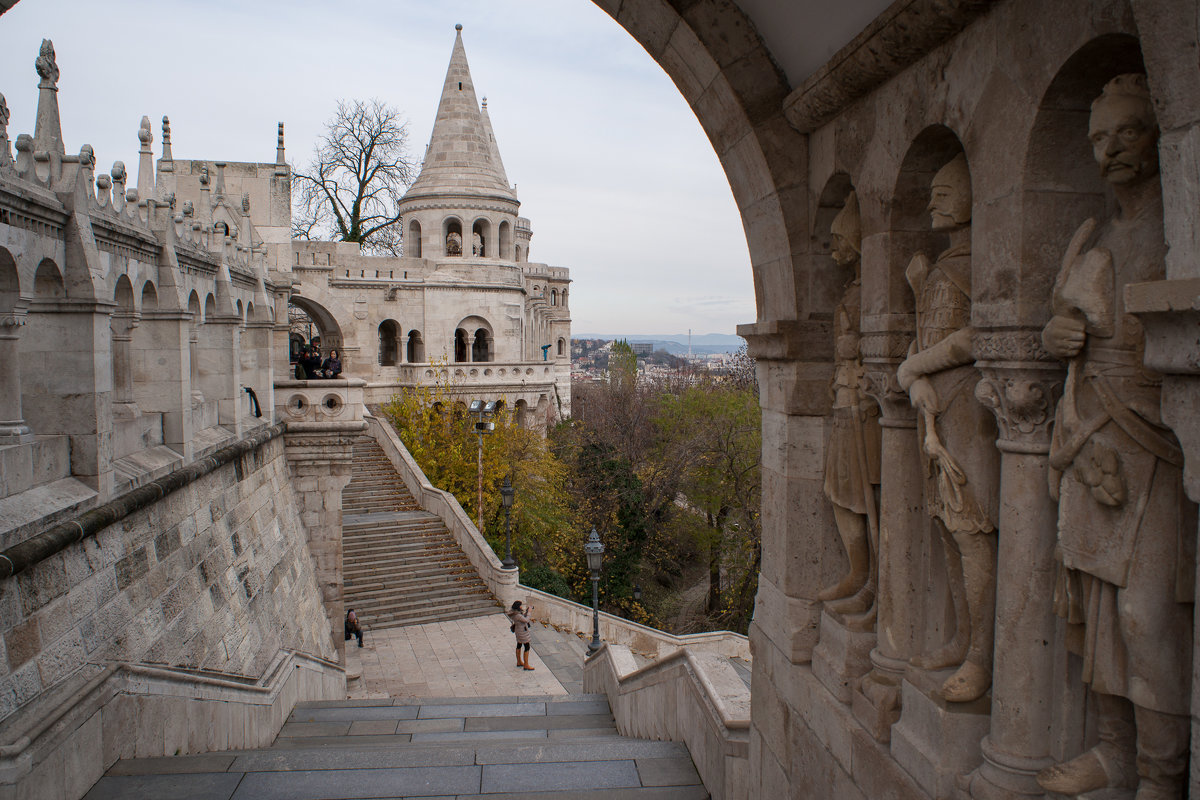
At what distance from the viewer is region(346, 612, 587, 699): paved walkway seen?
13922mm

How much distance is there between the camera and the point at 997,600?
2.70 meters

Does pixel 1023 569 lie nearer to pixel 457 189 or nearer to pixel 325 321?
pixel 325 321

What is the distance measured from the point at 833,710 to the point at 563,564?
828 inches

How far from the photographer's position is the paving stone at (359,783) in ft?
16.3

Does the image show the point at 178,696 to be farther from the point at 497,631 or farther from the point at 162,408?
the point at 497,631

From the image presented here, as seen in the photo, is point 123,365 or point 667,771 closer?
point 667,771

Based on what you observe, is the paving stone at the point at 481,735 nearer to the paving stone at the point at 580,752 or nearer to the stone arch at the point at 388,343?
the paving stone at the point at 580,752

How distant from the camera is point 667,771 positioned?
5.42 meters

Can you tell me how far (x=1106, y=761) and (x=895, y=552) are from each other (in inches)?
43.3

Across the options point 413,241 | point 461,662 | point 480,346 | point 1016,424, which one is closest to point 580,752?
point 1016,424

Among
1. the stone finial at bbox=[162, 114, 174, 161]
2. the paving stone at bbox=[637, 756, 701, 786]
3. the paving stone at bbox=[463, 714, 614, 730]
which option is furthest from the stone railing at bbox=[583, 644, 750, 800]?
the stone finial at bbox=[162, 114, 174, 161]

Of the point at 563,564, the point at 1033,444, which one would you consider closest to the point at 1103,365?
the point at 1033,444

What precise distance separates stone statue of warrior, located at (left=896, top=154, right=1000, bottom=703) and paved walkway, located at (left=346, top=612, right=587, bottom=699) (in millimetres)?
11674

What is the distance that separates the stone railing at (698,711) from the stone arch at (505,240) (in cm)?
2905
